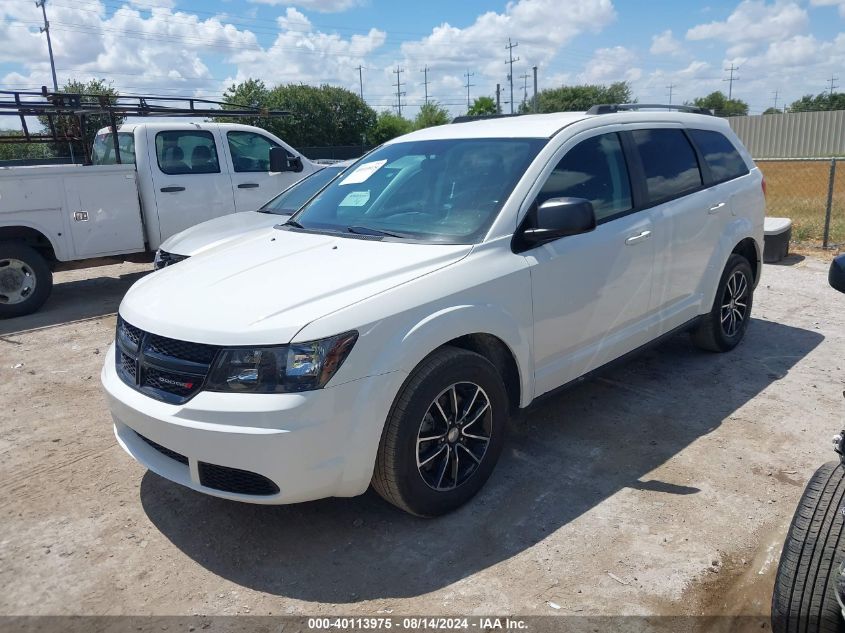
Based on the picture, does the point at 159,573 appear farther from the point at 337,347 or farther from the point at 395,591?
the point at 337,347

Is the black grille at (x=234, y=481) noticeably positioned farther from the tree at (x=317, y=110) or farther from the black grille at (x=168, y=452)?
the tree at (x=317, y=110)

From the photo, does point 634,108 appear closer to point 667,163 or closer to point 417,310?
point 667,163

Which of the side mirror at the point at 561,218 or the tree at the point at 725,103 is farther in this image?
the tree at the point at 725,103

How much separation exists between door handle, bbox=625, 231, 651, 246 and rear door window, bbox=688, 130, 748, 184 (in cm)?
125

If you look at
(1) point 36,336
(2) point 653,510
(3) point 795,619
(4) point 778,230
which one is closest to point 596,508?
(2) point 653,510

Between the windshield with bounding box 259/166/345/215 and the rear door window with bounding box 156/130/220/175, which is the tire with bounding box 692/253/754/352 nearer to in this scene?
the windshield with bounding box 259/166/345/215

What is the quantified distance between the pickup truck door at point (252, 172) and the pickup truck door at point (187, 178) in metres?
0.15

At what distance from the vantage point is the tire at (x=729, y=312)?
5.43 m

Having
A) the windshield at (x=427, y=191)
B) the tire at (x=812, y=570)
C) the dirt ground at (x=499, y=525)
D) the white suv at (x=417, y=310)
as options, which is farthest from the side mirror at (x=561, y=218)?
the tire at (x=812, y=570)

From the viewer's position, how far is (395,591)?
2961mm

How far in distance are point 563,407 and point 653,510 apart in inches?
52.1

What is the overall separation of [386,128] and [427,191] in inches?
1935

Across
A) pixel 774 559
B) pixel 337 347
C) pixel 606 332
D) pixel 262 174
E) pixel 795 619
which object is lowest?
pixel 774 559

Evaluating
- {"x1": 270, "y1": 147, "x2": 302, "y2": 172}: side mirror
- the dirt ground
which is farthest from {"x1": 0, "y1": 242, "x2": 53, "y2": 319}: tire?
the dirt ground
